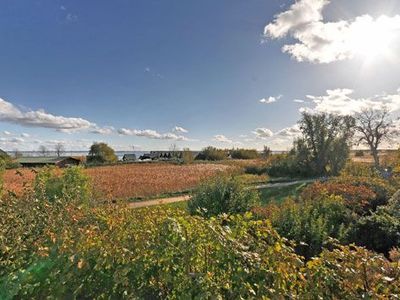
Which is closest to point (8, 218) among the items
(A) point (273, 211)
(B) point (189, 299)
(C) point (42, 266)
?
(C) point (42, 266)

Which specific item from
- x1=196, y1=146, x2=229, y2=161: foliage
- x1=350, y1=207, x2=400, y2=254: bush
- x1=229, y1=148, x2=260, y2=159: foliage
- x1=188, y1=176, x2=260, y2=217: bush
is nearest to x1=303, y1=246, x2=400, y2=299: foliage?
x1=350, y1=207, x2=400, y2=254: bush

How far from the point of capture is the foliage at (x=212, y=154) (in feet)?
219

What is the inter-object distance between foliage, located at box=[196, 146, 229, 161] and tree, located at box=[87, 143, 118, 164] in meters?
17.3

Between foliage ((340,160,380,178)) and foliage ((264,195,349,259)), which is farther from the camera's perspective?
foliage ((340,160,380,178))

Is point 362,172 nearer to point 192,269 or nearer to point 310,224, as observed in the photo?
point 310,224

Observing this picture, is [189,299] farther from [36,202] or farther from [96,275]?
[36,202]

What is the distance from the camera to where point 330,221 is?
8.23 m

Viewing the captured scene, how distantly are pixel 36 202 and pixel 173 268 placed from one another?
3.07 m

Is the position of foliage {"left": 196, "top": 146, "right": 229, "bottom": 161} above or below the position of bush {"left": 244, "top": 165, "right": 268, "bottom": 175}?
above

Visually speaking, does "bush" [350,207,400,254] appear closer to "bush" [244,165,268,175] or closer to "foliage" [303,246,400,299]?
"foliage" [303,246,400,299]

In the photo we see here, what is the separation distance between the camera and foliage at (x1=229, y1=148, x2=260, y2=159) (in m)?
71.8

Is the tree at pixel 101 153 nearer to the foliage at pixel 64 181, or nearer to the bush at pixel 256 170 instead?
the bush at pixel 256 170

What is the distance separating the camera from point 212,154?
67.1 metres

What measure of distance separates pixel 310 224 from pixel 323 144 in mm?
27422
